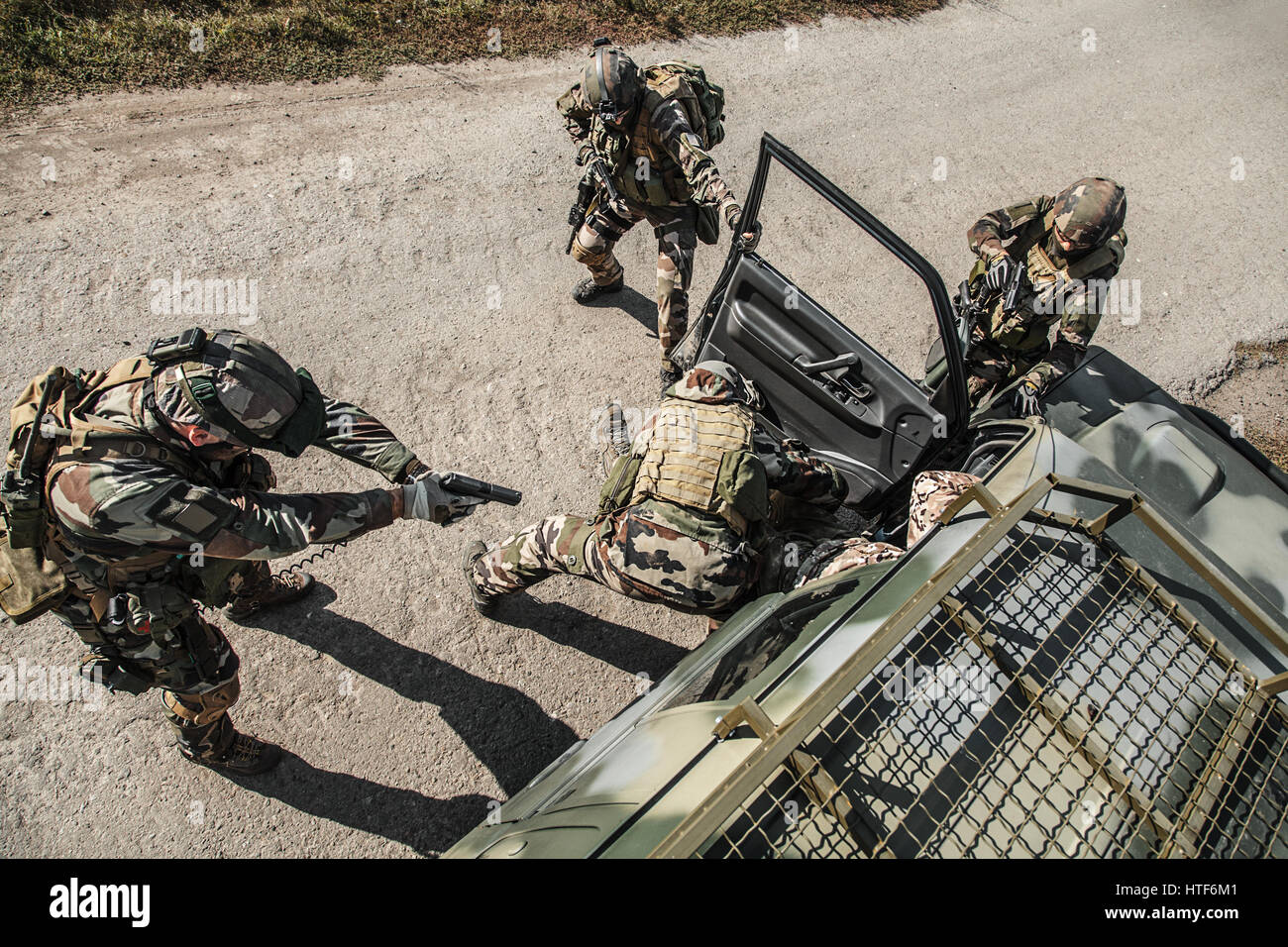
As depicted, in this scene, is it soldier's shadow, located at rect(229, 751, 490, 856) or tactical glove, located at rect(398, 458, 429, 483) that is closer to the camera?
tactical glove, located at rect(398, 458, 429, 483)

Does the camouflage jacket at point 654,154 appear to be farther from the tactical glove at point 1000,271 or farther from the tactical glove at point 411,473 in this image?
the tactical glove at point 411,473


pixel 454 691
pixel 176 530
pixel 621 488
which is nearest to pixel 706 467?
pixel 621 488

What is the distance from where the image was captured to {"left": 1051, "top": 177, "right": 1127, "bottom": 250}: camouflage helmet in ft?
14.0

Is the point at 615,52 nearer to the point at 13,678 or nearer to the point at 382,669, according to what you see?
the point at 382,669

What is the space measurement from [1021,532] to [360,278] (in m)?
4.71

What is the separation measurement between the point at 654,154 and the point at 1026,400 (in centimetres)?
271

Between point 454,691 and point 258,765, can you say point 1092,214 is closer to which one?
point 454,691

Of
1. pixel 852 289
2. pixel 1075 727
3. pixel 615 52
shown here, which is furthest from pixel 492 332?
pixel 1075 727

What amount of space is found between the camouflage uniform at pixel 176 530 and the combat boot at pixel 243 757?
0.07m

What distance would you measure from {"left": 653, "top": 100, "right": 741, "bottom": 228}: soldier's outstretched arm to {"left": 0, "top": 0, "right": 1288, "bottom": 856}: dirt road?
4.25ft

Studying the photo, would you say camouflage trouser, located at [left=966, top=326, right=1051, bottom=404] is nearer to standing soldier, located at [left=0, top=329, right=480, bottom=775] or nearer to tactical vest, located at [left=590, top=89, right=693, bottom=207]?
tactical vest, located at [left=590, top=89, right=693, bottom=207]

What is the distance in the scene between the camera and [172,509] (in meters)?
2.61

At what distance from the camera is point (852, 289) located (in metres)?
6.27

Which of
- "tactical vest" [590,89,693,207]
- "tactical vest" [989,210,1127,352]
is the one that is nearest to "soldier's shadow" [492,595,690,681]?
"tactical vest" [590,89,693,207]
